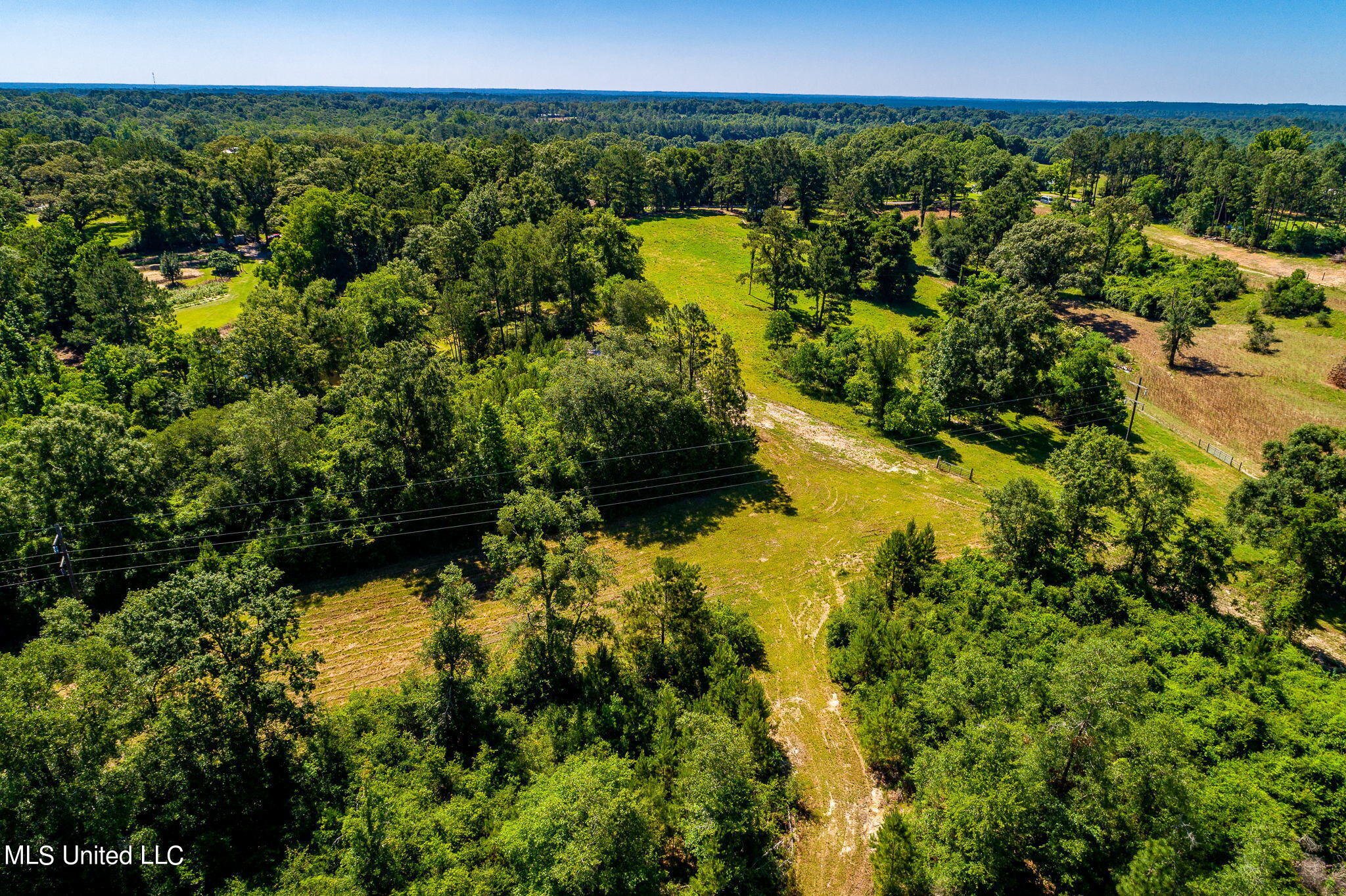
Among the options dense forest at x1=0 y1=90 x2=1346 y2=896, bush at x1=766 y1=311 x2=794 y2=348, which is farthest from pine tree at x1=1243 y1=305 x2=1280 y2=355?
bush at x1=766 y1=311 x2=794 y2=348

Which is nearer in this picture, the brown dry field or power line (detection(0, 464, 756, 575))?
power line (detection(0, 464, 756, 575))

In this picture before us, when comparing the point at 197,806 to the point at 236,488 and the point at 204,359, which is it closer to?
the point at 236,488

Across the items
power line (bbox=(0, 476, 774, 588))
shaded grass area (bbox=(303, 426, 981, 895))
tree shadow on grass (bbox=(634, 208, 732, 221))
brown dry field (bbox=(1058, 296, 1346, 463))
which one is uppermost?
tree shadow on grass (bbox=(634, 208, 732, 221))

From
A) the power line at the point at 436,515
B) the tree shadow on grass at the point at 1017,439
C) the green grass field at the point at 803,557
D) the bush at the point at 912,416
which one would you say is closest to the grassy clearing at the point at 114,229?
the power line at the point at 436,515

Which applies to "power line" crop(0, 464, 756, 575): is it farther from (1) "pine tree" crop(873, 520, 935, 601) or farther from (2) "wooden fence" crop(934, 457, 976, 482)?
(1) "pine tree" crop(873, 520, 935, 601)

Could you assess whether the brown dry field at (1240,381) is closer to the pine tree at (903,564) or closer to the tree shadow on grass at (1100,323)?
the tree shadow on grass at (1100,323)

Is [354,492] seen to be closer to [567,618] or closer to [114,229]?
[567,618]

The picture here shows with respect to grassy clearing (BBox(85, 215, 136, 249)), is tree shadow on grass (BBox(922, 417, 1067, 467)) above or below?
below

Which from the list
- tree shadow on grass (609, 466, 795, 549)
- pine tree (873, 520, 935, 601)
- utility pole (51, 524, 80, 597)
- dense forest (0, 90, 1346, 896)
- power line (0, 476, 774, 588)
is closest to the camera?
dense forest (0, 90, 1346, 896)
